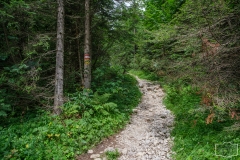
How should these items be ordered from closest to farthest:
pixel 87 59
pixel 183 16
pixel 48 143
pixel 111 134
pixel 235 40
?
pixel 235 40, pixel 48 143, pixel 183 16, pixel 111 134, pixel 87 59

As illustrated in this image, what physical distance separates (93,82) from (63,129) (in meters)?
4.20

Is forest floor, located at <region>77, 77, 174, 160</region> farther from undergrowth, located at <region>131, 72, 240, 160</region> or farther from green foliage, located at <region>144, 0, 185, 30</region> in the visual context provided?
green foliage, located at <region>144, 0, 185, 30</region>

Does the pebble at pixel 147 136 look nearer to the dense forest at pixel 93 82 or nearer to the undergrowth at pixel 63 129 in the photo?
the dense forest at pixel 93 82

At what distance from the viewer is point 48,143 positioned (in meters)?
4.69

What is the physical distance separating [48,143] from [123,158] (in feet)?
7.83

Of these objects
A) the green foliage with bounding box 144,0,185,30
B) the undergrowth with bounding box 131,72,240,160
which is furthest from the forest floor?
the green foliage with bounding box 144,0,185,30

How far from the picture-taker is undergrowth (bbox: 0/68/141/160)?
170 inches

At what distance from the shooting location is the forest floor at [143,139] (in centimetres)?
495

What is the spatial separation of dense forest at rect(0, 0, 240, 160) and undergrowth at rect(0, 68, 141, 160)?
1.1 inches

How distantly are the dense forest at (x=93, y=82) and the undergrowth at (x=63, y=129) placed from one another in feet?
0.09

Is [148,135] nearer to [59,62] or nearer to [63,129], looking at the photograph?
[63,129]

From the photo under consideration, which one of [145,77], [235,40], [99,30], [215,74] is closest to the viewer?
[235,40]

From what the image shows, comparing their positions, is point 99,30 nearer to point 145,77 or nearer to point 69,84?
point 69,84

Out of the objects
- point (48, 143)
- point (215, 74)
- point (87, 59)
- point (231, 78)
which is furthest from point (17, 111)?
point (231, 78)
